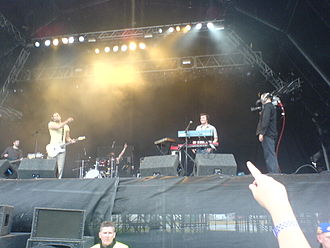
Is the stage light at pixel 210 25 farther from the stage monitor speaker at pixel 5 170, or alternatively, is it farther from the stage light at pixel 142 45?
the stage monitor speaker at pixel 5 170

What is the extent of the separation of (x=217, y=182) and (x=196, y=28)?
20.5ft

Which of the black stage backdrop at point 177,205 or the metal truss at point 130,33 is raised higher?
the metal truss at point 130,33

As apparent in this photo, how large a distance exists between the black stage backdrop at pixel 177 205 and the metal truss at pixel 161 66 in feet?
21.9

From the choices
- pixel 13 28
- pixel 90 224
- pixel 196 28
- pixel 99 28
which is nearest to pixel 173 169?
pixel 90 224

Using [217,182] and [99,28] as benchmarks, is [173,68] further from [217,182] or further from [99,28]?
[217,182]

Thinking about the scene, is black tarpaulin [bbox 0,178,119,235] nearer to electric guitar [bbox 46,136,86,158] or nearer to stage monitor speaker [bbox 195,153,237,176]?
stage monitor speaker [bbox 195,153,237,176]

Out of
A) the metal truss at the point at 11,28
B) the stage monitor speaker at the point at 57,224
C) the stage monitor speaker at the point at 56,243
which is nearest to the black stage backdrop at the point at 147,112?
the metal truss at the point at 11,28

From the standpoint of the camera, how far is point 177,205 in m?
4.34

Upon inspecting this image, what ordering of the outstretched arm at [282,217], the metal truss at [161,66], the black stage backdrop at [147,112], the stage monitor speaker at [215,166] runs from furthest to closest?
the black stage backdrop at [147,112] < the metal truss at [161,66] < the stage monitor speaker at [215,166] < the outstretched arm at [282,217]

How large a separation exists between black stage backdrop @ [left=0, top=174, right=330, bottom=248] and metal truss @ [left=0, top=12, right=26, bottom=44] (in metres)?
6.31

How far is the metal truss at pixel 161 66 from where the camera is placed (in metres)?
10.4

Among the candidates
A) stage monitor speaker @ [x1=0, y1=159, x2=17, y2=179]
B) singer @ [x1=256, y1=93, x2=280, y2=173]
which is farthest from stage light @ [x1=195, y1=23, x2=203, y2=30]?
stage monitor speaker @ [x1=0, y1=159, x2=17, y2=179]

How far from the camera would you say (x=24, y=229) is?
175 inches

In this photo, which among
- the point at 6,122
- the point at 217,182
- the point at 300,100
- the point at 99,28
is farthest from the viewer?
Answer: the point at 6,122
